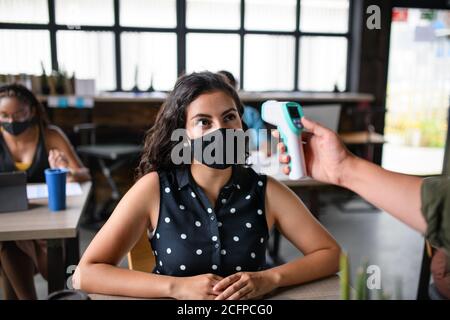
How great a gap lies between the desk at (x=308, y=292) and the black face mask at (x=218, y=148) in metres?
0.35

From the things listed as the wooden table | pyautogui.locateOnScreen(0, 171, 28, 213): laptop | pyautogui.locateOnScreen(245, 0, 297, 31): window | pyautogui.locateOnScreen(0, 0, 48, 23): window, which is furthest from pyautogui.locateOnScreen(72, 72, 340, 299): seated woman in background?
pyautogui.locateOnScreen(245, 0, 297, 31): window

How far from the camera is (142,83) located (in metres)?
4.35

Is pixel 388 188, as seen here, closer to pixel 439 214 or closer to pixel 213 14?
pixel 439 214

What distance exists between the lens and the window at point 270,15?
14.6ft

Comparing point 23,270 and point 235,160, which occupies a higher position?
point 235,160

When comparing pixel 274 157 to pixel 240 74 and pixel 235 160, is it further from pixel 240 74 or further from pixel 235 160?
pixel 240 74

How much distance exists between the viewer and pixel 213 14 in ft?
14.3

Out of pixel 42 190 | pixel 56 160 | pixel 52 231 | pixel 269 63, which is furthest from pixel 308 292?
pixel 269 63

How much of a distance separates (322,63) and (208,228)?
13.1 feet

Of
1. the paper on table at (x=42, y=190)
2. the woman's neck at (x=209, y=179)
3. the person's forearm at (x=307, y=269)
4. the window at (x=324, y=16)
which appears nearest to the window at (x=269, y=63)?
the window at (x=324, y=16)

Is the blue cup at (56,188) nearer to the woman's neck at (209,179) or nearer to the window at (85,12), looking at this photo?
the woman's neck at (209,179)
